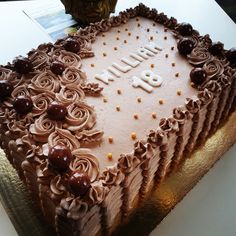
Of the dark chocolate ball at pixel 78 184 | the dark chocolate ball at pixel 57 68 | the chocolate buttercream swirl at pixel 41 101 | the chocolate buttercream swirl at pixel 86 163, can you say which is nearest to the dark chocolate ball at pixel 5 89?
the chocolate buttercream swirl at pixel 41 101

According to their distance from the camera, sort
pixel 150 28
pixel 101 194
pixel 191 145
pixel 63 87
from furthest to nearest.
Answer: pixel 150 28 → pixel 191 145 → pixel 63 87 → pixel 101 194

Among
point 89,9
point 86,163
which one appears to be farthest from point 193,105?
point 89,9

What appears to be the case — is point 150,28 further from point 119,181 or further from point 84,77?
point 119,181

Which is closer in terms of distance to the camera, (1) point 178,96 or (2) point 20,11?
(1) point 178,96

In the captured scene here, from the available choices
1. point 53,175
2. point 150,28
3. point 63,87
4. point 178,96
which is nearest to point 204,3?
point 150,28

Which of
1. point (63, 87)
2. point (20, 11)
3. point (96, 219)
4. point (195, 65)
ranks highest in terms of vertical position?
point (20, 11)

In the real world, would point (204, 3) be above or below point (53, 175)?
above

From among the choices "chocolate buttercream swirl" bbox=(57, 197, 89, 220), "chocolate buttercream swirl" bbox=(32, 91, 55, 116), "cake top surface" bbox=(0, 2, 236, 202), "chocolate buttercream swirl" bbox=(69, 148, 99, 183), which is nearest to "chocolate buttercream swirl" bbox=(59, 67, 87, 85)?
"cake top surface" bbox=(0, 2, 236, 202)
